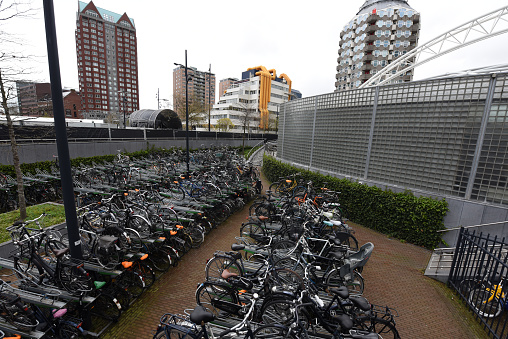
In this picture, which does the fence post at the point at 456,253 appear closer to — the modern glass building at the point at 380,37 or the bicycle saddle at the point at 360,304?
the bicycle saddle at the point at 360,304

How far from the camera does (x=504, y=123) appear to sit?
19.7 feet

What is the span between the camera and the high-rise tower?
7319 centimetres

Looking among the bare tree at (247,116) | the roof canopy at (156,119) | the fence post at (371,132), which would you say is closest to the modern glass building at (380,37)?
the bare tree at (247,116)

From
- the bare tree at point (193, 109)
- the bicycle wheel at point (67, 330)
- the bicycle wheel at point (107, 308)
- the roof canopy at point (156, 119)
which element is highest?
the bare tree at point (193, 109)

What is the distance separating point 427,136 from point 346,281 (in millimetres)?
5654

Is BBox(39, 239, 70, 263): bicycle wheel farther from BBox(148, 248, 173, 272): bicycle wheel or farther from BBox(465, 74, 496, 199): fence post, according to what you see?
BBox(465, 74, 496, 199): fence post

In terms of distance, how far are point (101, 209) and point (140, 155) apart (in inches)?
473

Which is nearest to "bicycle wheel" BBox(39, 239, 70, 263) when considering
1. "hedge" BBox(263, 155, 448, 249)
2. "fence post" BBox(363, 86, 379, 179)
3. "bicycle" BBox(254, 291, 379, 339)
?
"bicycle" BBox(254, 291, 379, 339)

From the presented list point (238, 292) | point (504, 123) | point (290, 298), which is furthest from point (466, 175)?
point (238, 292)

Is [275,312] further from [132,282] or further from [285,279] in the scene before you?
[132,282]

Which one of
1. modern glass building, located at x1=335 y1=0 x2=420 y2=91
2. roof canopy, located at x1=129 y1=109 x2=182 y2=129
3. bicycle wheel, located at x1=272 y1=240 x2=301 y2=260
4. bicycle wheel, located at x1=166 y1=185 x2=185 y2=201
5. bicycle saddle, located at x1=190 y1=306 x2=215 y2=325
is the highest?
modern glass building, located at x1=335 y1=0 x2=420 y2=91

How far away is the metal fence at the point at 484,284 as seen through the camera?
3952 mm

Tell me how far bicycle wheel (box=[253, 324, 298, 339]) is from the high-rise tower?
78040mm

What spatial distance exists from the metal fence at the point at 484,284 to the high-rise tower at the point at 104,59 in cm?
7860
